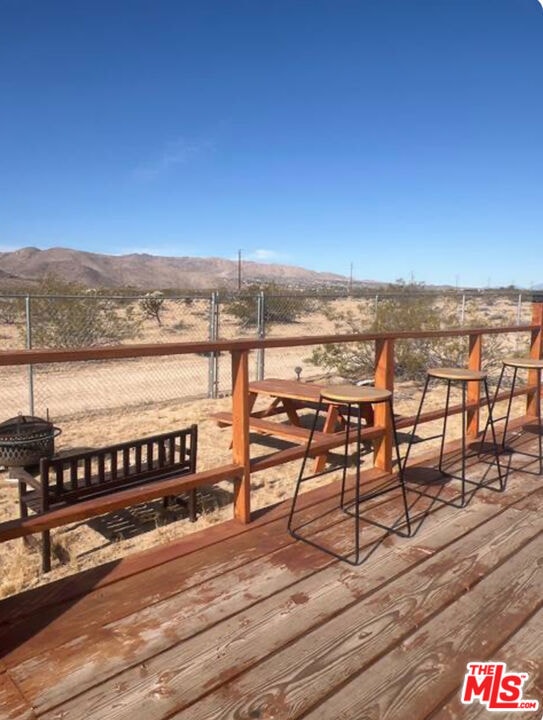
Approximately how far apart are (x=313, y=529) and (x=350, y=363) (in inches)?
329

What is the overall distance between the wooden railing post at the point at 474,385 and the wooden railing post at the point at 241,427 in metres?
2.37

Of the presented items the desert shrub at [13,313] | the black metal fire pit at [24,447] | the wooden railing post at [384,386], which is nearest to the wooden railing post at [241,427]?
the wooden railing post at [384,386]

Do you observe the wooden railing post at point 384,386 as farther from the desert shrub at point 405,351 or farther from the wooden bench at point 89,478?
→ the desert shrub at point 405,351

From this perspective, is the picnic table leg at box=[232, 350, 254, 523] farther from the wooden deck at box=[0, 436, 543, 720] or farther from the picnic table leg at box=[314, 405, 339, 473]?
the picnic table leg at box=[314, 405, 339, 473]

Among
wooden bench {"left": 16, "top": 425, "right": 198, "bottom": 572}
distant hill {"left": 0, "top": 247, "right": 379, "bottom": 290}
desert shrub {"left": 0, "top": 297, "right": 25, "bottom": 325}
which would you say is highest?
distant hill {"left": 0, "top": 247, "right": 379, "bottom": 290}

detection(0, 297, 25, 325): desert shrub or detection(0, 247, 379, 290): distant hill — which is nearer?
detection(0, 297, 25, 325): desert shrub

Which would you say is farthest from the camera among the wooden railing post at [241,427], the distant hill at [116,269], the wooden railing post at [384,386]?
the distant hill at [116,269]

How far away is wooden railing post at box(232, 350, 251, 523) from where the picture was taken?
289 centimetres

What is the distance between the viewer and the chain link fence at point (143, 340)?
8961 mm

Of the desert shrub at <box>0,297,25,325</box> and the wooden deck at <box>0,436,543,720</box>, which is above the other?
the desert shrub at <box>0,297,25,325</box>

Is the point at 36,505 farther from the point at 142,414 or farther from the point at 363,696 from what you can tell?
the point at 142,414

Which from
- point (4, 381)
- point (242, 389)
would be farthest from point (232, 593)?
point (4, 381)

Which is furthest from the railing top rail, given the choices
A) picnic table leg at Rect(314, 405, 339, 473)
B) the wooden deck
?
picnic table leg at Rect(314, 405, 339, 473)

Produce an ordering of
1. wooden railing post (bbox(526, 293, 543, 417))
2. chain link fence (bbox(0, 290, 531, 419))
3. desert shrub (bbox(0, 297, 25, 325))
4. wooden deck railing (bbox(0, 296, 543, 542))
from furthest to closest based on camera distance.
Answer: desert shrub (bbox(0, 297, 25, 325)) < chain link fence (bbox(0, 290, 531, 419)) < wooden railing post (bbox(526, 293, 543, 417)) < wooden deck railing (bbox(0, 296, 543, 542))
